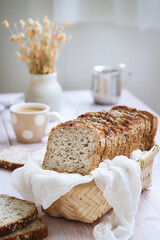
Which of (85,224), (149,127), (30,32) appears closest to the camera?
(85,224)

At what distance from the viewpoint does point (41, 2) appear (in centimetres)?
344

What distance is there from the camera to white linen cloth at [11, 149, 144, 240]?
1.16 m

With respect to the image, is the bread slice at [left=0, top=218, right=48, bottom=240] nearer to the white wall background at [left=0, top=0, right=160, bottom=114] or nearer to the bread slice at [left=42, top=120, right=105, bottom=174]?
the bread slice at [left=42, top=120, right=105, bottom=174]

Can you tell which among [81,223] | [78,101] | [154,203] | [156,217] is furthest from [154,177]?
[78,101]

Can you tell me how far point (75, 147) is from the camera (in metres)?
1.27

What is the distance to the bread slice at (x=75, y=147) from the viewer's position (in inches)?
48.8


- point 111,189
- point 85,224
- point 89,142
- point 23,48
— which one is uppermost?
point 23,48

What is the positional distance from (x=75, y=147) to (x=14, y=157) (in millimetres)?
581

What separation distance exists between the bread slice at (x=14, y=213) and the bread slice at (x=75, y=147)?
16cm

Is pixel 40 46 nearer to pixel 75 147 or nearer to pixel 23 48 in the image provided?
pixel 23 48

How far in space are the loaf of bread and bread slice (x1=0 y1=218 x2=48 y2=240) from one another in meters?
0.20

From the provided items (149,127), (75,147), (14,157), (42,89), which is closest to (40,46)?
(42,89)

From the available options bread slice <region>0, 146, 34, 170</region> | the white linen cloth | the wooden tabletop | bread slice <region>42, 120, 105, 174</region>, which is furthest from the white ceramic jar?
the white linen cloth

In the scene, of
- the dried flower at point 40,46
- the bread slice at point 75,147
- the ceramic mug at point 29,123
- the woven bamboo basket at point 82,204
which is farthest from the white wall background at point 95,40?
the woven bamboo basket at point 82,204
